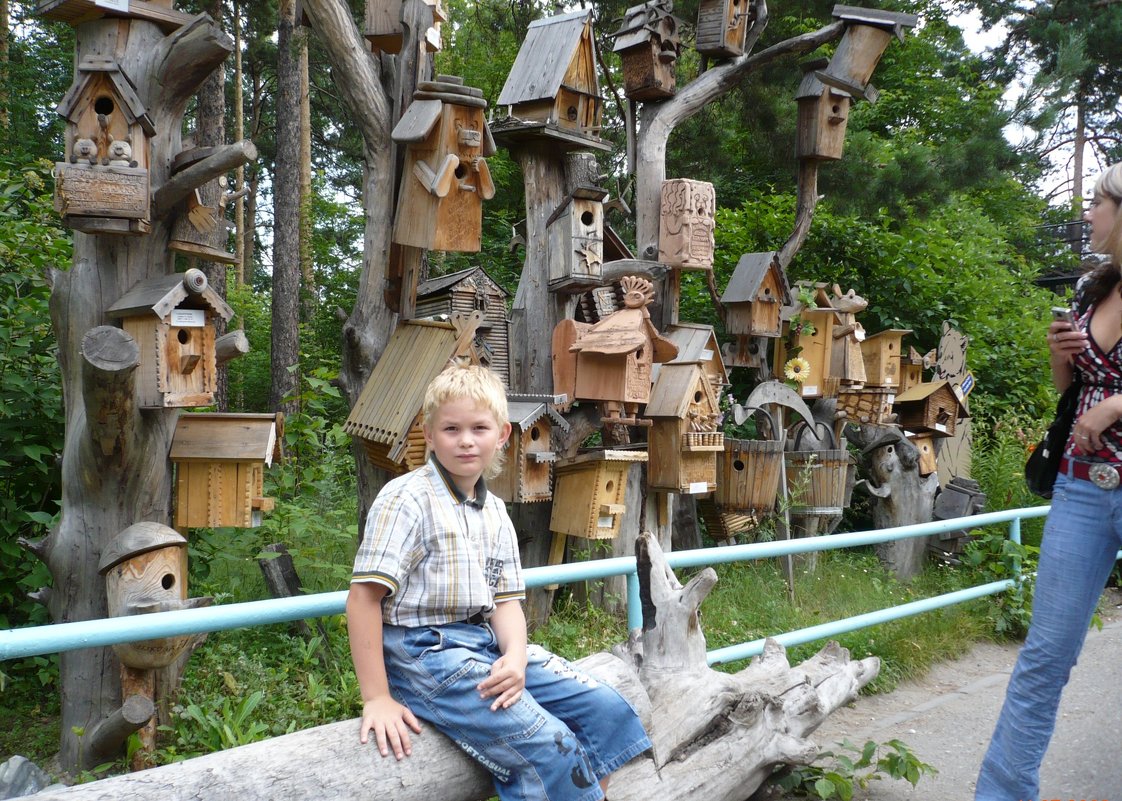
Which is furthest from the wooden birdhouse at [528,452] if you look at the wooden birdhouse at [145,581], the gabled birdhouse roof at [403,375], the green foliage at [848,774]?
the green foliage at [848,774]

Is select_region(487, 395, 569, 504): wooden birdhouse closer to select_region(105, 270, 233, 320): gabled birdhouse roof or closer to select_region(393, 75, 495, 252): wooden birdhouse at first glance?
select_region(393, 75, 495, 252): wooden birdhouse

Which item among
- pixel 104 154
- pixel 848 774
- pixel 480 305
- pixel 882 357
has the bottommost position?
pixel 848 774

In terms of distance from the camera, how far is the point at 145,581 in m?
3.83

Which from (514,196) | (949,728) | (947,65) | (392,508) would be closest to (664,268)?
(949,728)

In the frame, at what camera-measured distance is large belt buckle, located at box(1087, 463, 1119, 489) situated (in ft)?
9.54

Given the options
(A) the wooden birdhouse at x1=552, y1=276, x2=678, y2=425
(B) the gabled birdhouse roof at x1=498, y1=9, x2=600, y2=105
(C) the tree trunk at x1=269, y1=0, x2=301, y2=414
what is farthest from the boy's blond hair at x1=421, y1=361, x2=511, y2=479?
(C) the tree trunk at x1=269, y1=0, x2=301, y2=414

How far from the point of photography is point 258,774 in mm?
2113

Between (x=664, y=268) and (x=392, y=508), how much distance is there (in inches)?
151

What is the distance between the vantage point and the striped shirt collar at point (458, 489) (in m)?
2.48

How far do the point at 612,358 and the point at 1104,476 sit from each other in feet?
8.38

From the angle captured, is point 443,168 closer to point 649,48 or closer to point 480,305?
point 480,305

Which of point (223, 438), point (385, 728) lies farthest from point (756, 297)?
point (385, 728)

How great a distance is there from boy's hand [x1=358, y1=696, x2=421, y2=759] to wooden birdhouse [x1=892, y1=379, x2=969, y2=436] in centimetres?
669

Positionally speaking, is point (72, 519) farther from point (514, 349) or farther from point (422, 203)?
point (514, 349)
